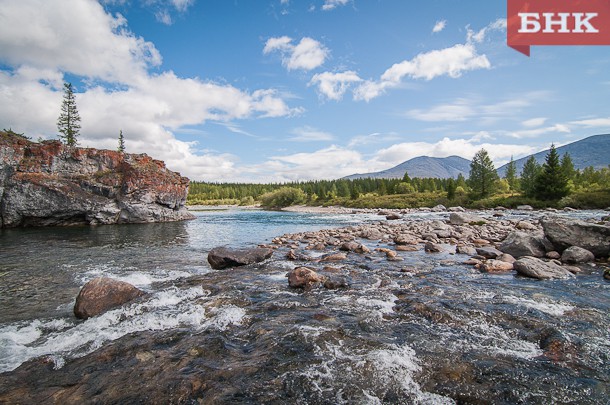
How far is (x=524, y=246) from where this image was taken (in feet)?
52.3

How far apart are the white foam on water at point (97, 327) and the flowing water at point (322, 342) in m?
0.05

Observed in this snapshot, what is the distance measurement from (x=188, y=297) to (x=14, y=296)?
732cm

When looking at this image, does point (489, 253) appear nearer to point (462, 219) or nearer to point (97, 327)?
point (97, 327)

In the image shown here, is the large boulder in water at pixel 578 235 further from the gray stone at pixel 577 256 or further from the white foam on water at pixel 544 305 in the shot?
the white foam on water at pixel 544 305

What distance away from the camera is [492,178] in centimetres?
8000

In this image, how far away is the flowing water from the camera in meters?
5.16

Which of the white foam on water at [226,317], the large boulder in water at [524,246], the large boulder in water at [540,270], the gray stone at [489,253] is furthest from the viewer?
the gray stone at [489,253]

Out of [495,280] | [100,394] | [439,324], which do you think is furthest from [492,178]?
[100,394]

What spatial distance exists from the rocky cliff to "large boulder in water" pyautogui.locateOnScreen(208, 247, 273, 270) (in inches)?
1736

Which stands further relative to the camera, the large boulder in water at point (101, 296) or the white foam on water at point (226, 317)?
the large boulder in water at point (101, 296)

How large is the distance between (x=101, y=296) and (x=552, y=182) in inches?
3289

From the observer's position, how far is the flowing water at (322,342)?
16.9ft

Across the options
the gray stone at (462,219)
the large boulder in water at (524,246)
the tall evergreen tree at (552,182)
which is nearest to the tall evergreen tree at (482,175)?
the tall evergreen tree at (552,182)

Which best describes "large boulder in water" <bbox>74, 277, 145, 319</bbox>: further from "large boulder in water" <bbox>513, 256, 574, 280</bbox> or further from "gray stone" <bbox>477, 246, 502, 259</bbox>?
"gray stone" <bbox>477, 246, 502, 259</bbox>
